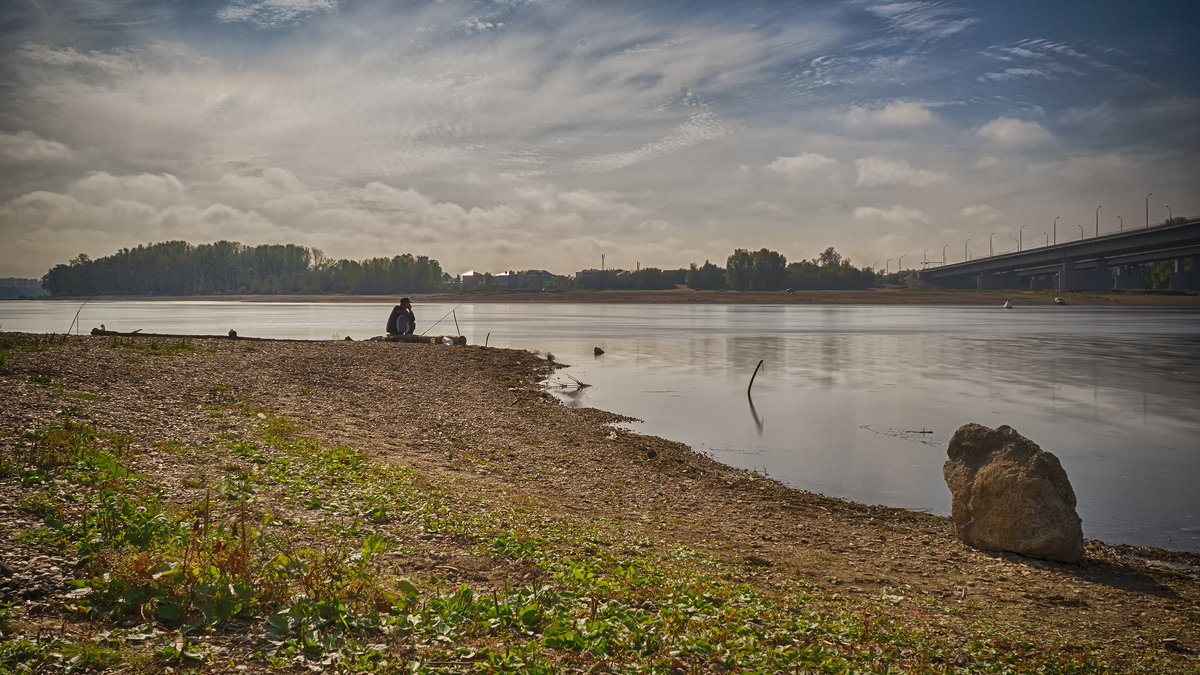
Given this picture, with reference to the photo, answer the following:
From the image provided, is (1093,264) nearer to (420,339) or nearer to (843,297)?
(843,297)

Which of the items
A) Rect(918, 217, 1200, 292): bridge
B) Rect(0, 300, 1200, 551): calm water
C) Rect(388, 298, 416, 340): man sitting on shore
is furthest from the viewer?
Rect(918, 217, 1200, 292): bridge

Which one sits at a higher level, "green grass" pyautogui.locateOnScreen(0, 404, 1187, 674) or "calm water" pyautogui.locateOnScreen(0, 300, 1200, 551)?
"green grass" pyautogui.locateOnScreen(0, 404, 1187, 674)

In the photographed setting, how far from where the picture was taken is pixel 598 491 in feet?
39.9

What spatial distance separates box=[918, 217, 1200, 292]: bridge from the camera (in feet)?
368

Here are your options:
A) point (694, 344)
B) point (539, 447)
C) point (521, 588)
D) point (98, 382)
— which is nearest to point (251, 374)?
point (98, 382)

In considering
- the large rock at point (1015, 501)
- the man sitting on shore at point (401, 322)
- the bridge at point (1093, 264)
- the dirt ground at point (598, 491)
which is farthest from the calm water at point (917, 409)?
the bridge at point (1093, 264)

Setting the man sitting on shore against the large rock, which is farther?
the man sitting on shore

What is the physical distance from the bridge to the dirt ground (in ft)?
410

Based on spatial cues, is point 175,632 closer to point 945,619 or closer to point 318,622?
point 318,622

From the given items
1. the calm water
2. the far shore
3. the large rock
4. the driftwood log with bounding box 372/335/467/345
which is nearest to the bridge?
the far shore

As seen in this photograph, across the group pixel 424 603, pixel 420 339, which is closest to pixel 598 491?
pixel 424 603

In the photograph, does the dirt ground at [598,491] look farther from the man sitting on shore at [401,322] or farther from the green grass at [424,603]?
the man sitting on shore at [401,322]

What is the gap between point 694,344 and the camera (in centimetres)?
5425

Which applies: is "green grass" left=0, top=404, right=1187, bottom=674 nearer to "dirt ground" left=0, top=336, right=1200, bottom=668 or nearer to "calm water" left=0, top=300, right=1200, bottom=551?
"dirt ground" left=0, top=336, right=1200, bottom=668
